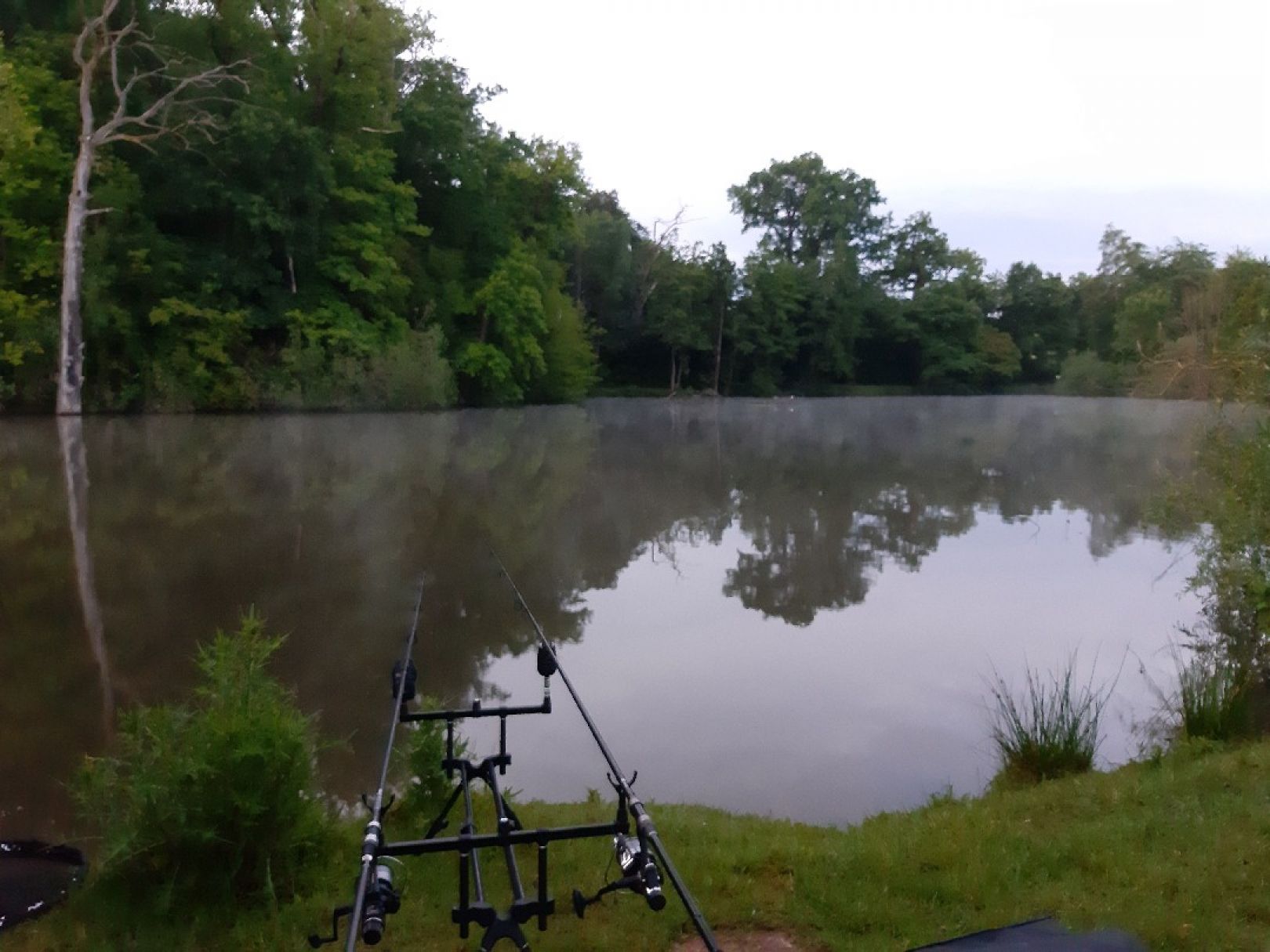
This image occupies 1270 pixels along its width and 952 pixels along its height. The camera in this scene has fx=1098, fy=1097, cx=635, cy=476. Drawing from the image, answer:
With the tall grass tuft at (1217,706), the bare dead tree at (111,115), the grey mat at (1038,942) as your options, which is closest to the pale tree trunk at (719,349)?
the bare dead tree at (111,115)

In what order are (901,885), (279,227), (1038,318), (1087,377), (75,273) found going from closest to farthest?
1. (901,885)
2. (75,273)
3. (279,227)
4. (1087,377)
5. (1038,318)

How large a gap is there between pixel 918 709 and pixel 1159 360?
5023 mm

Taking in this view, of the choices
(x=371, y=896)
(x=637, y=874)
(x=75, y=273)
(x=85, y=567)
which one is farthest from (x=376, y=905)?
(x=75, y=273)

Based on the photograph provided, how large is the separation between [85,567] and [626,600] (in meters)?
5.03

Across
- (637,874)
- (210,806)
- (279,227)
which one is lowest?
(210,806)

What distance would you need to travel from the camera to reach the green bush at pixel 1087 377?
5653 cm

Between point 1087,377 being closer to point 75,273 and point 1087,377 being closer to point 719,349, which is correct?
point 719,349

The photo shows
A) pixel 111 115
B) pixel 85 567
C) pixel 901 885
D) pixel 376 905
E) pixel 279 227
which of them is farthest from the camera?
pixel 279 227

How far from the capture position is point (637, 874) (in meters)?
2.74

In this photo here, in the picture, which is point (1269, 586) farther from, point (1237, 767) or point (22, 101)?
point (22, 101)

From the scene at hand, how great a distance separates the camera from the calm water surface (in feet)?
21.0

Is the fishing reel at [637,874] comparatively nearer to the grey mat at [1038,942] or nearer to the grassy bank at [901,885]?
the grey mat at [1038,942]

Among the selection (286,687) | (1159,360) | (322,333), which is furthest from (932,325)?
(286,687)

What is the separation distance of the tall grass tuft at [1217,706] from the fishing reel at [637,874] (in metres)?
4.52
